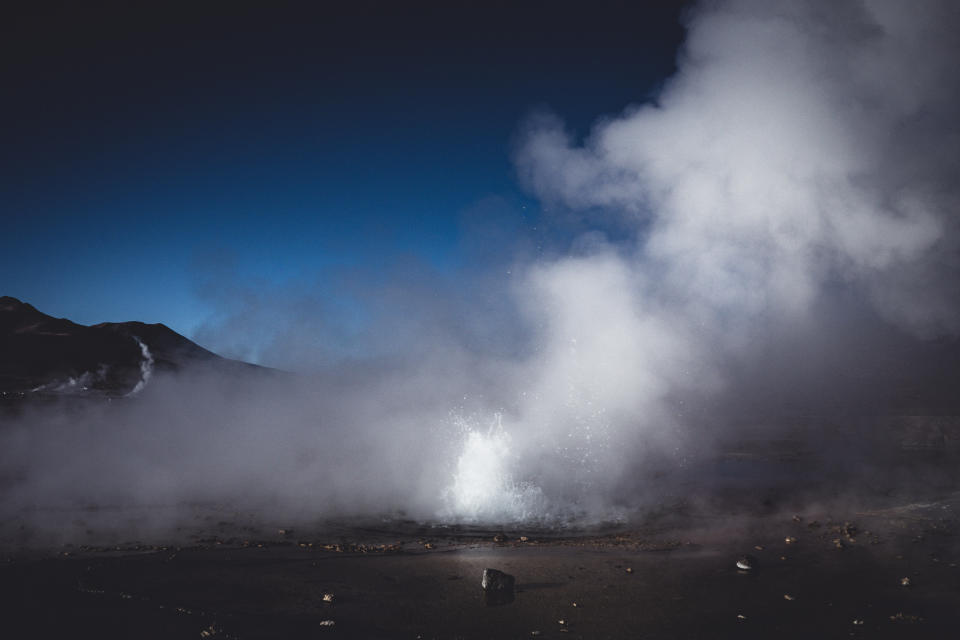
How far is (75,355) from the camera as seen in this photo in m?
37.0

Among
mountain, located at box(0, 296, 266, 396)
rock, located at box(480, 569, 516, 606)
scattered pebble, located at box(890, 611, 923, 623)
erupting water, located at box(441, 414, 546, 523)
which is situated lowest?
scattered pebble, located at box(890, 611, 923, 623)

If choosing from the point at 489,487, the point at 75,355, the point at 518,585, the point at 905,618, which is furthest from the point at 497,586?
the point at 75,355

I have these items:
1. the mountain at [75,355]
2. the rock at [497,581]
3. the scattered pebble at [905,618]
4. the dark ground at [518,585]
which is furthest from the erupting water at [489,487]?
the mountain at [75,355]

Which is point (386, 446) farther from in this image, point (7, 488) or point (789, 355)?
point (789, 355)

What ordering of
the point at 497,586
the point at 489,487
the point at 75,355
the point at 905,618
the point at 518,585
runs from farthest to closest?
the point at 75,355 < the point at 489,487 < the point at 518,585 < the point at 497,586 < the point at 905,618

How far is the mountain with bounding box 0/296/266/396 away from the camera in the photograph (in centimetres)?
3195

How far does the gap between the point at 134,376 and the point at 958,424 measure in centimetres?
4900

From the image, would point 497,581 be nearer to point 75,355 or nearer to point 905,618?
point 905,618

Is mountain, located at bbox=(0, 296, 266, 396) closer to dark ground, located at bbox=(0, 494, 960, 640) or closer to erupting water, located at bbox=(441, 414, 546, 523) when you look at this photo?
erupting water, located at bbox=(441, 414, 546, 523)

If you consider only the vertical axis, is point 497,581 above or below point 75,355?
below

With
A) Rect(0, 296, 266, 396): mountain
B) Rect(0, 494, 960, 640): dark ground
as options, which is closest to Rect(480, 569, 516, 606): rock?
Rect(0, 494, 960, 640): dark ground

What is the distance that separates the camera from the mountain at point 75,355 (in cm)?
3195

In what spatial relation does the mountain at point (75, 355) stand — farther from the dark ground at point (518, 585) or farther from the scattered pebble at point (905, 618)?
the scattered pebble at point (905, 618)

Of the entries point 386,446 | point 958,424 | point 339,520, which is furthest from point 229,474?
point 958,424
